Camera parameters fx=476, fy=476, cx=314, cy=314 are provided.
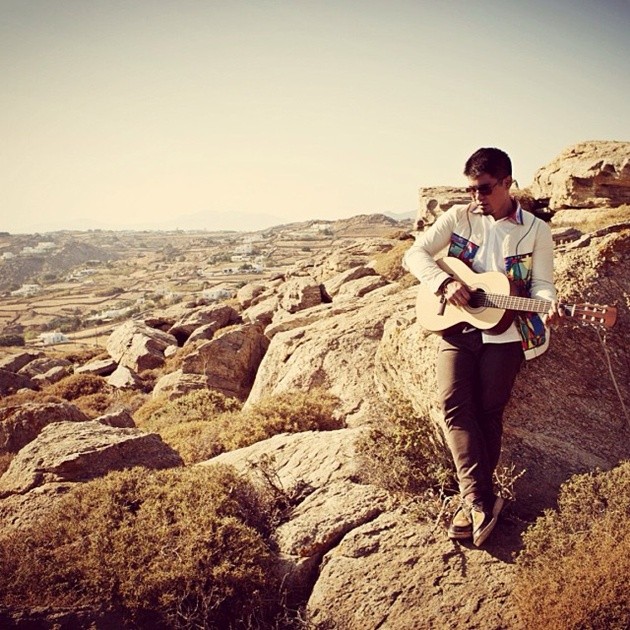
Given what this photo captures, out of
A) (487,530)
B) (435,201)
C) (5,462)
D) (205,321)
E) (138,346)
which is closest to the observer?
(487,530)

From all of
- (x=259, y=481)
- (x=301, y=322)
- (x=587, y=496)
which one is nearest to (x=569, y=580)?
(x=587, y=496)

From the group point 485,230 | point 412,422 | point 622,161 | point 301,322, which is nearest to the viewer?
point 485,230

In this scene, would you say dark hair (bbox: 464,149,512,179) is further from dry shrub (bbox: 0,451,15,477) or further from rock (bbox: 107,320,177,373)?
rock (bbox: 107,320,177,373)

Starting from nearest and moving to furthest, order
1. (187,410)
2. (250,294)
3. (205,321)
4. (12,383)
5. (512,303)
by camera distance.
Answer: (512,303) → (187,410) → (12,383) → (205,321) → (250,294)

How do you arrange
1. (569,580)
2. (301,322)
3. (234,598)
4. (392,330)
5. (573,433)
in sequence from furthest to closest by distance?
(301,322), (392,330), (573,433), (234,598), (569,580)

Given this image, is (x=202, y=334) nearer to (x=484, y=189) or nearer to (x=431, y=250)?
(x=431, y=250)

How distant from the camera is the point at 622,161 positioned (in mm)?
16266

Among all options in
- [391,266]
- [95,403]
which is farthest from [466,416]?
[391,266]

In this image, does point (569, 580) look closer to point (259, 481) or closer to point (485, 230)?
point (485, 230)

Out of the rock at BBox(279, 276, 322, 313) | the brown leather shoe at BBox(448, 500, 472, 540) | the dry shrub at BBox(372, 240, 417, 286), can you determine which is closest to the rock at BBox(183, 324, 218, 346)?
the rock at BBox(279, 276, 322, 313)

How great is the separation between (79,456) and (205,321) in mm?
16395

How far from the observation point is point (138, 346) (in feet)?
62.2

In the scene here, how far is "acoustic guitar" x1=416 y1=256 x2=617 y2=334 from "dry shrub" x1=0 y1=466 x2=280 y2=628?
240 cm

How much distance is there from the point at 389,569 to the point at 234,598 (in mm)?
1188
